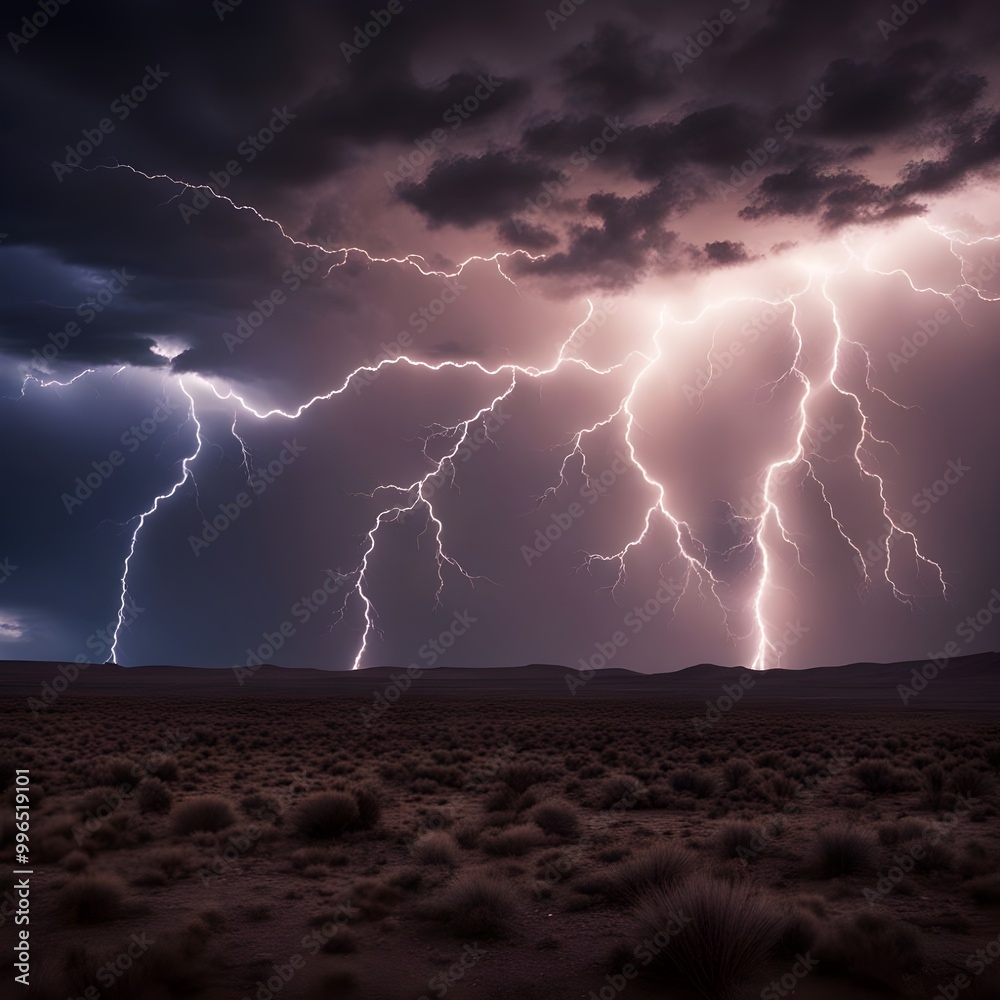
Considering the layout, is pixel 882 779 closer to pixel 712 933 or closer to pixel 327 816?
pixel 712 933

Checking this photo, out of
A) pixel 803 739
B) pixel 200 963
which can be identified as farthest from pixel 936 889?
pixel 803 739

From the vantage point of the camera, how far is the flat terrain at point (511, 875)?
6.13 m

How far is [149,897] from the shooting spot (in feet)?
27.6

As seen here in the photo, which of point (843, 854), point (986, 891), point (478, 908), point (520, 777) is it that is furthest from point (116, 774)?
point (986, 891)

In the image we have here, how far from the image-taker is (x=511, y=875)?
905cm

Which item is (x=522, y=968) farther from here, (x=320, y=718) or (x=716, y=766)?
(x=320, y=718)

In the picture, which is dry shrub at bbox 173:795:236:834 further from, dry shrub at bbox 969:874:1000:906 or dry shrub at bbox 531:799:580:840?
dry shrub at bbox 969:874:1000:906

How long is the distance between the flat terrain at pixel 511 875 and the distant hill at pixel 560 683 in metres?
32.3

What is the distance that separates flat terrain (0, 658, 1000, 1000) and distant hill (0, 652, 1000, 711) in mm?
32328

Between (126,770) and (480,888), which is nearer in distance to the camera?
(480,888)

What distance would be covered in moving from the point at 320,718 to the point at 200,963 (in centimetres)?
2732

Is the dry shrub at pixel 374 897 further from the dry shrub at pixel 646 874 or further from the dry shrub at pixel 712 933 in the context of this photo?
the dry shrub at pixel 712 933

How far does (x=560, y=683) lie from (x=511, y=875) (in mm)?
75811

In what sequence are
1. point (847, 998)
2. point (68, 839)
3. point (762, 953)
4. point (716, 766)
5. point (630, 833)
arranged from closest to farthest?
point (847, 998) → point (762, 953) → point (68, 839) → point (630, 833) → point (716, 766)
